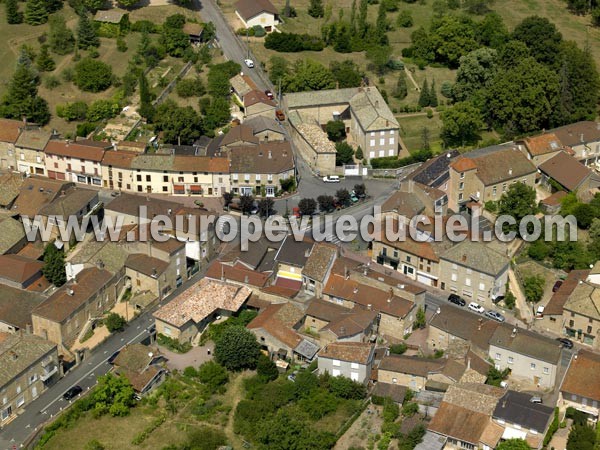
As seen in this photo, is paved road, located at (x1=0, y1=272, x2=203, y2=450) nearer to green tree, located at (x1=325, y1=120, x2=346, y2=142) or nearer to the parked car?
green tree, located at (x1=325, y1=120, x2=346, y2=142)

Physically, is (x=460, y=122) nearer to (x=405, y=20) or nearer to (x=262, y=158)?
(x=262, y=158)

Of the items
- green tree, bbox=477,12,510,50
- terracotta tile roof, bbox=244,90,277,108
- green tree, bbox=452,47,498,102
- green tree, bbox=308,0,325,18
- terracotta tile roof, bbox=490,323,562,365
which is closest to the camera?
terracotta tile roof, bbox=490,323,562,365

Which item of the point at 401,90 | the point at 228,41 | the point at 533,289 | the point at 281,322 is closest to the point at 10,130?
the point at 228,41

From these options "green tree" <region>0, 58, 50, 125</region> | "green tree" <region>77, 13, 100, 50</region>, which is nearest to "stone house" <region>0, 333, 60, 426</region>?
"green tree" <region>0, 58, 50, 125</region>

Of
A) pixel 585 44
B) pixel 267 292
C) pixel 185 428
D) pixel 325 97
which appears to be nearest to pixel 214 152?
pixel 325 97

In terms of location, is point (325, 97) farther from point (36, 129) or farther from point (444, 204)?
point (36, 129)
